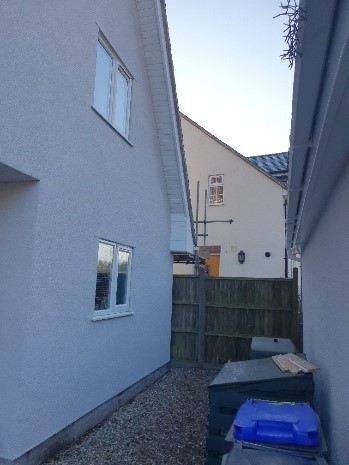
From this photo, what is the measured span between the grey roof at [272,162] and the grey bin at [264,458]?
1514 cm

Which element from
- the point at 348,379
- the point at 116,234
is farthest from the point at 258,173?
the point at 348,379

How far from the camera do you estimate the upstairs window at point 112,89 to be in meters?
5.82

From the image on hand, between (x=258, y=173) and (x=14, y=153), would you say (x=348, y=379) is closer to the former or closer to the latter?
(x=14, y=153)

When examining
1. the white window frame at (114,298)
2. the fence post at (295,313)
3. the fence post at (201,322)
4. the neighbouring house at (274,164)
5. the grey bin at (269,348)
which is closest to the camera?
the white window frame at (114,298)

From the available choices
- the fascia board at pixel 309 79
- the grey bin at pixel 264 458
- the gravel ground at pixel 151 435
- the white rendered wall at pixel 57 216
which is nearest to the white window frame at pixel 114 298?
the white rendered wall at pixel 57 216

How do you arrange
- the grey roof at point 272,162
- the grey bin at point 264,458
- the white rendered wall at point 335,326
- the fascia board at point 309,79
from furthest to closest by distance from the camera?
the grey roof at point 272,162, the white rendered wall at point 335,326, the grey bin at point 264,458, the fascia board at point 309,79

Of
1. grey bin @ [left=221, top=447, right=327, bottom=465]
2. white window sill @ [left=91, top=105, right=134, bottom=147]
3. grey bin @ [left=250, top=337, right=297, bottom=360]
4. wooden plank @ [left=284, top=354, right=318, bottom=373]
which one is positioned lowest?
grey bin @ [left=221, top=447, right=327, bottom=465]

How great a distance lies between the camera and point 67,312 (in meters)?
4.64

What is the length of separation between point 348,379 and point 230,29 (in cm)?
455

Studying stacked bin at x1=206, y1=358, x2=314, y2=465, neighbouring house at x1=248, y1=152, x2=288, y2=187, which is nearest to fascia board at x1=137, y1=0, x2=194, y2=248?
stacked bin at x1=206, y1=358, x2=314, y2=465

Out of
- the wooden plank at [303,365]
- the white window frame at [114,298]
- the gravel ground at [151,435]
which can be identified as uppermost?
the white window frame at [114,298]

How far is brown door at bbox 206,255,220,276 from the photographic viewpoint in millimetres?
15156

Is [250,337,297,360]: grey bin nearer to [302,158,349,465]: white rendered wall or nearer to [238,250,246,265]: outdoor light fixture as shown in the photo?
[302,158,349,465]: white rendered wall

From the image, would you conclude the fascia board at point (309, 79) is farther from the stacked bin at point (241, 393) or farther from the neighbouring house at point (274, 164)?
the neighbouring house at point (274, 164)
